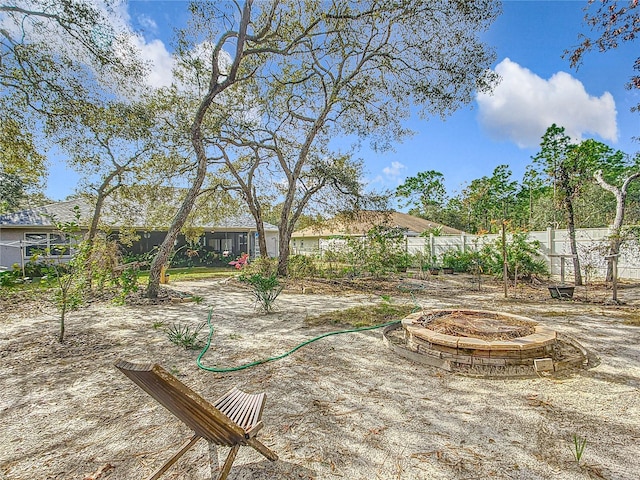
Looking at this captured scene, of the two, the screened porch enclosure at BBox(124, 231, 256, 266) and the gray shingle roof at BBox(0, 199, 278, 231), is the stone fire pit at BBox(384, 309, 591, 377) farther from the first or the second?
the screened porch enclosure at BBox(124, 231, 256, 266)

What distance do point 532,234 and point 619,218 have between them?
2389 millimetres

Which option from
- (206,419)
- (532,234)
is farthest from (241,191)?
(206,419)

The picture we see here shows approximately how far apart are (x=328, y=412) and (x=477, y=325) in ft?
8.21

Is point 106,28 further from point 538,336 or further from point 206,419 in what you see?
point 538,336

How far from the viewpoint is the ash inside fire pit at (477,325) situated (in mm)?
3885

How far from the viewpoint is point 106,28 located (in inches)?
270

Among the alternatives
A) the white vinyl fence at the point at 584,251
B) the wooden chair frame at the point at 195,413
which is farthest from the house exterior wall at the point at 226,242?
the wooden chair frame at the point at 195,413

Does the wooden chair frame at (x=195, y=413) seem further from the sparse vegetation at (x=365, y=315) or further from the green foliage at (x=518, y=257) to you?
the green foliage at (x=518, y=257)

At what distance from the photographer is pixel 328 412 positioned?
2.67 metres

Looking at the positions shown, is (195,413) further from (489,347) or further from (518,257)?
(518,257)

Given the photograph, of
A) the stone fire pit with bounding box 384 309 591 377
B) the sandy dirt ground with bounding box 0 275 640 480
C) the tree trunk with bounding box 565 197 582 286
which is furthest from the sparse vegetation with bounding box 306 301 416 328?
the tree trunk with bounding box 565 197 582 286

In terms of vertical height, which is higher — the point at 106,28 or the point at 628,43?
the point at 106,28

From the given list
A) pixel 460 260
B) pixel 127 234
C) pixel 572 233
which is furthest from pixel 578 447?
pixel 127 234

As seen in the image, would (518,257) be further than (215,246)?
No
